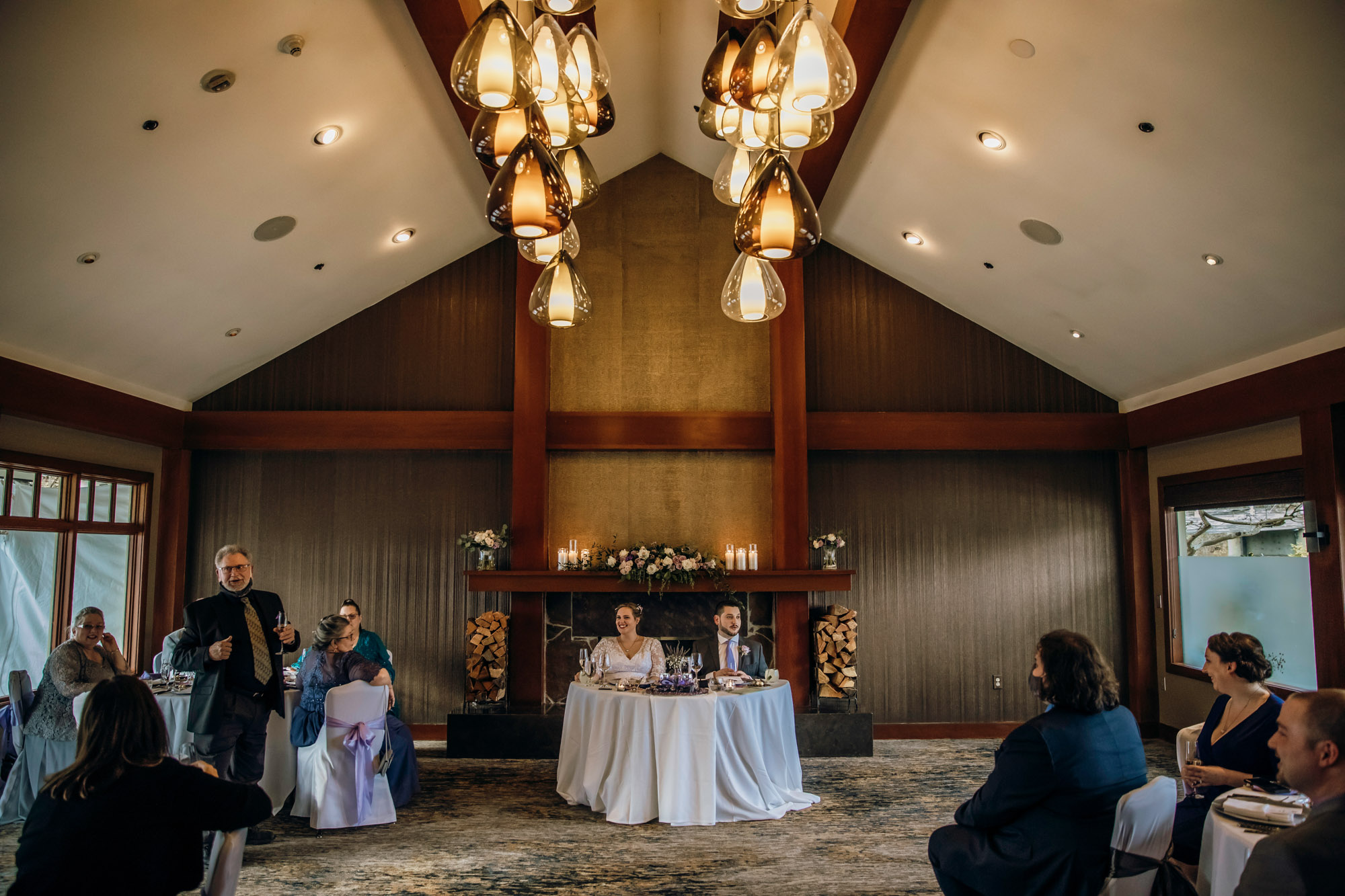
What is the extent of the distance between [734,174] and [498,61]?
129 centimetres

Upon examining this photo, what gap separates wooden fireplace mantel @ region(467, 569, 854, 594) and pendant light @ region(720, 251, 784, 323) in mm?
4404

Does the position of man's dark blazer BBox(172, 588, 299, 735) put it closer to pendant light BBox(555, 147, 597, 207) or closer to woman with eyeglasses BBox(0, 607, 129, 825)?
woman with eyeglasses BBox(0, 607, 129, 825)

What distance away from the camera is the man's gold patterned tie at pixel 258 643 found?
14.9ft

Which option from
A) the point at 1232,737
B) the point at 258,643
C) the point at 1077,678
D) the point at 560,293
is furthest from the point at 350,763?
the point at 1232,737

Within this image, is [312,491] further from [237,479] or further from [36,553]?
[36,553]

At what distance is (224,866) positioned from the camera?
8.95ft

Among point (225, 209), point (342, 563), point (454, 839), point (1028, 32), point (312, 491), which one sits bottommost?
point (454, 839)

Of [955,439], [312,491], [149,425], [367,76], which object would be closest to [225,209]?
[367,76]

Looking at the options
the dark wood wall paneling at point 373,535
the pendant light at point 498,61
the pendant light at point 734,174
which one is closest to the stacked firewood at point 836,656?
the dark wood wall paneling at point 373,535

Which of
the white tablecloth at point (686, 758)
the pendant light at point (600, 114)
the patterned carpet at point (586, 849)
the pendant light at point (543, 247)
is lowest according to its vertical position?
the patterned carpet at point (586, 849)

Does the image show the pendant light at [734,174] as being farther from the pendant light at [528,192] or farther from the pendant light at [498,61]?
the pendant light at [498,61]

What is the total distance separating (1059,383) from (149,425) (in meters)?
8.05

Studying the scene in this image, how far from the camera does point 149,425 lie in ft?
24.0

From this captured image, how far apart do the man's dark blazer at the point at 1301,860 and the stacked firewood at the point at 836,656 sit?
585 cm
